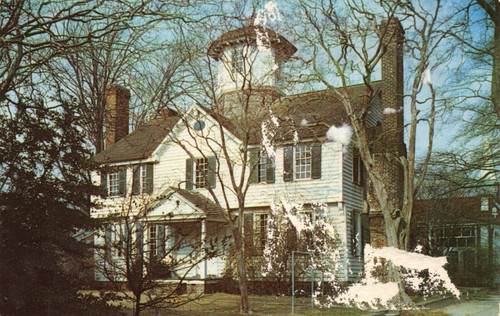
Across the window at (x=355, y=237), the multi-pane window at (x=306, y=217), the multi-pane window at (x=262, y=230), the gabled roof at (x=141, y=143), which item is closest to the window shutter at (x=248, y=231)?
the multi-pane window at (x=262, y=230)

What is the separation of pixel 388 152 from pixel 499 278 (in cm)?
313

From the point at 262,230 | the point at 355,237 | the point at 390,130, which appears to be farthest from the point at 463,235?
the point at 262,230

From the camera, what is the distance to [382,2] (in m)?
10.1

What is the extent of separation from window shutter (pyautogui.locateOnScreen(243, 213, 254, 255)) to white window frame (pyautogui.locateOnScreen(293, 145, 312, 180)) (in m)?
1.55

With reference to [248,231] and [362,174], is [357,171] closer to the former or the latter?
[362,174]

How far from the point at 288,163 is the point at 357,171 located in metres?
1.68

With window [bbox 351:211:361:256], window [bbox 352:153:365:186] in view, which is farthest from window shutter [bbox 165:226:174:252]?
window [bbox 352:153:365:186]

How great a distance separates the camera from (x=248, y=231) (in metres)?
12.2

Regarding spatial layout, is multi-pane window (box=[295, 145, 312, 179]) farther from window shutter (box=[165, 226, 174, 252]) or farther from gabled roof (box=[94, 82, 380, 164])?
window shutter (box=[165, 226, 174, 252])

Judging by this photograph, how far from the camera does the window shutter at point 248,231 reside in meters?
12.1

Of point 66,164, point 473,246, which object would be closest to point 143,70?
point 66,164

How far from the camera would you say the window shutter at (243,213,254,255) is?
39.7ft

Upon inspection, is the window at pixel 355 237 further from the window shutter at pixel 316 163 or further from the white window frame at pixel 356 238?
the window shutter at pixel 316 163

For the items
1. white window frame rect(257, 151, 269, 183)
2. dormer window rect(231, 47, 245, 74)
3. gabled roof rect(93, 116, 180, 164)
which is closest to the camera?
dormer window rect(231, 47, 245, 74)
